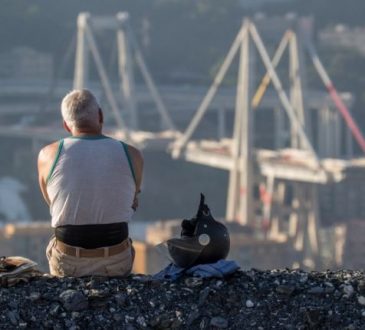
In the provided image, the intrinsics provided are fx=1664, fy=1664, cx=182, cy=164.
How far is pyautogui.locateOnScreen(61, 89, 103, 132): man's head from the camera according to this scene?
27.3 feet

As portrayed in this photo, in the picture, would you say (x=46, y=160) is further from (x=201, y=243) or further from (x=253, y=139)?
(x=253, y=139)

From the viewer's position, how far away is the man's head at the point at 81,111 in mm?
8312

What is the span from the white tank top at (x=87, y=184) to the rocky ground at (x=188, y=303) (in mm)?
357

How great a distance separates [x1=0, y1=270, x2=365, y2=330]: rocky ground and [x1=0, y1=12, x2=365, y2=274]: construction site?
45146 mm

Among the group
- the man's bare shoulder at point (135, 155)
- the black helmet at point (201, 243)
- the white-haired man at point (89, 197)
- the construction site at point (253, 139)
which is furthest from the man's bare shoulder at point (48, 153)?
the construction site at point (253, 139)

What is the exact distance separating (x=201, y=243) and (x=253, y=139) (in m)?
73.1

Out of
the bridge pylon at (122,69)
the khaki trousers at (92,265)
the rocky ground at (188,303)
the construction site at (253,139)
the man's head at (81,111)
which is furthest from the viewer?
the bridge pylon at (122,69)

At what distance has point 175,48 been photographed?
355 ft

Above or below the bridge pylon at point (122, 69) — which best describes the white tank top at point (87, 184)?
below

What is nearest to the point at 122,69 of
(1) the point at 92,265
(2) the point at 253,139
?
(2) the point at 253,139

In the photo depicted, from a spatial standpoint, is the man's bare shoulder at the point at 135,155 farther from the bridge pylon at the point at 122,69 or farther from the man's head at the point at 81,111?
the bridge pylon at the point at 122,69

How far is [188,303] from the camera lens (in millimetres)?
8039

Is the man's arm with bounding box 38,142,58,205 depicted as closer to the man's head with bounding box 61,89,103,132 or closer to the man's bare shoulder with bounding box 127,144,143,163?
the man's head with bounding box 61,89,103,132

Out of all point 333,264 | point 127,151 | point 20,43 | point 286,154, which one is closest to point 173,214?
point 286,154
